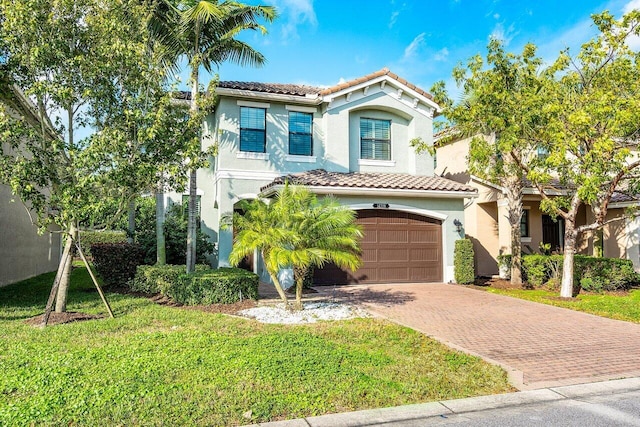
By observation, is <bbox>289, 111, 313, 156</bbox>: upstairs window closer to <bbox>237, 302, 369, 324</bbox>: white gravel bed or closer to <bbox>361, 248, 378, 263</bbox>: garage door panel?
<bbox>361, 248, 378, 263</bbox>: garage door panel

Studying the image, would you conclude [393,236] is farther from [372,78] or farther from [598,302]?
[598,302]

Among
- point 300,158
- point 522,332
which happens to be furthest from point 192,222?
point 522,332

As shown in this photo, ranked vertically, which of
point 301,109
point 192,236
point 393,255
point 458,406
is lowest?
point 458,406

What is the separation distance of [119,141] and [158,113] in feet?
3.33

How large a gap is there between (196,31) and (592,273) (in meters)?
15.5

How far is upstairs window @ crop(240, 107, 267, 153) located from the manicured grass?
381 inches

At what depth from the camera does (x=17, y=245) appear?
16.4 metres

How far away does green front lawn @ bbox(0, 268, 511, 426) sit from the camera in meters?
4.89

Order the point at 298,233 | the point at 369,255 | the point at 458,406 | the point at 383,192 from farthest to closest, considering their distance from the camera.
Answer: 1. the point at 369,255
2. the point at 383,192
3. the point at 298,233
4. the point at 458,406

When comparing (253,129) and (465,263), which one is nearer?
(465,263)

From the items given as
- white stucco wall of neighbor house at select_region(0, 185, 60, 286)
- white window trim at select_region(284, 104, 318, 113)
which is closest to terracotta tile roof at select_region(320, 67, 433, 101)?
white window trim at select_region(284, 104, 318, 113)

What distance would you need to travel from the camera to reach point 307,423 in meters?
4.74

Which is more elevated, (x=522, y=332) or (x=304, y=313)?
(x=304, y=313)

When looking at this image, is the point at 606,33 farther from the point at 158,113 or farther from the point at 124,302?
the point at 124,302
